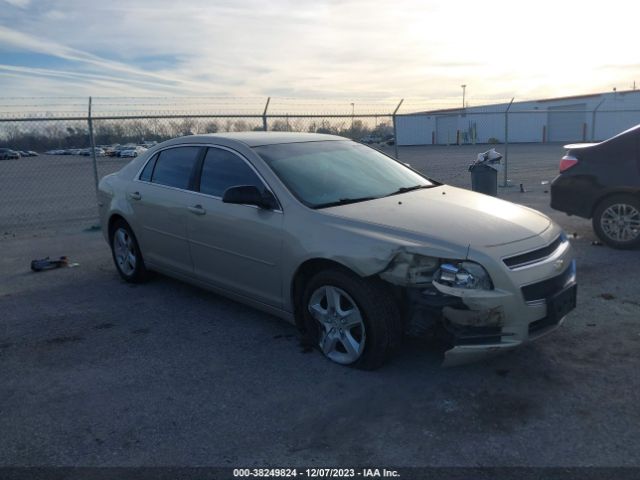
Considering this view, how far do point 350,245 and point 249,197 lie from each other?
38.9 inches

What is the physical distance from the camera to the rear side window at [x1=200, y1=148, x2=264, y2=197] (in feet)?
15.7

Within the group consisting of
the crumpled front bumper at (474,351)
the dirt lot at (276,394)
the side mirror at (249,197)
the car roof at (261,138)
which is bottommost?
the dirt lot at (276,394)

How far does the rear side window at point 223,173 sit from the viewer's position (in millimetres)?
4793

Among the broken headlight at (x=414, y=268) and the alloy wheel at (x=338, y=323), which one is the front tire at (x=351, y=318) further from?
the broken headlight at (x=414, y=268)

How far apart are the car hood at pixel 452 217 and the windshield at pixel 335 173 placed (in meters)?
0.17

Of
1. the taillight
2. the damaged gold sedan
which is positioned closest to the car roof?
the damaged gold sedan

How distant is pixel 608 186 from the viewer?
721 cm

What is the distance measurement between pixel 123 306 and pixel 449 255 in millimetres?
3434

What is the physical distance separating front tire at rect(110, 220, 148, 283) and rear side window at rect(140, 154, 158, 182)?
0.60 metres

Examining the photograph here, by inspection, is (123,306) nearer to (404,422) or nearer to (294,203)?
(294,203)

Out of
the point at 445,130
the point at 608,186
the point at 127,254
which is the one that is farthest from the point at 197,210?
the point at 445,130

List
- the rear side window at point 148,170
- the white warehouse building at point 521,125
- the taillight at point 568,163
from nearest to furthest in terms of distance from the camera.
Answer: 1. the rear side window at point 148,170
2. the taillight at point 568,163
3. the white warehouse building at point 521,125

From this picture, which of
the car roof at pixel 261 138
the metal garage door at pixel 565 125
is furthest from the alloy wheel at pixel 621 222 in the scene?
the metal garage door at pixel 565 125

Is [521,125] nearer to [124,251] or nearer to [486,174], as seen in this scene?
[486,174]
